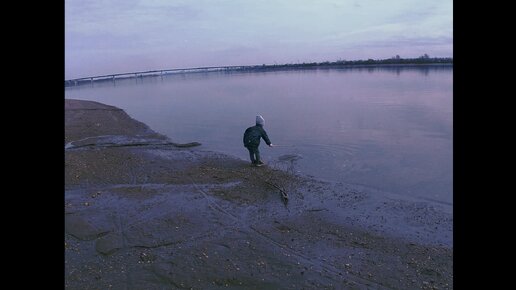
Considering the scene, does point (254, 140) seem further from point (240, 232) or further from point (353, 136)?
point (353, 136)

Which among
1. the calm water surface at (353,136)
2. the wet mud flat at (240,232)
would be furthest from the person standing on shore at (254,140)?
the calm water surface at (353,136)

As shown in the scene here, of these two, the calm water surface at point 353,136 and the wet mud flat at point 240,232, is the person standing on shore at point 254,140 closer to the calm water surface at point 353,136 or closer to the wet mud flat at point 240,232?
the wet mud flat at point 240,232

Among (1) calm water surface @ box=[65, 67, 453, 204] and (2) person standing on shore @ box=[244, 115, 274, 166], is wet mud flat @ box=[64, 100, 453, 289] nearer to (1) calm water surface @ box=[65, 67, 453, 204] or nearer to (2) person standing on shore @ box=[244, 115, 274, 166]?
(2) person standing on shore @ box=[244, 115, 274, 166]

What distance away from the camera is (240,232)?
293 inches

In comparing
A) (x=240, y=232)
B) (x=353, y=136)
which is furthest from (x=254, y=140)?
(x=353, y=136)

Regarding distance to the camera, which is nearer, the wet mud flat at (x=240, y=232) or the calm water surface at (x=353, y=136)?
the wet mud flat at (x=240, y=232)

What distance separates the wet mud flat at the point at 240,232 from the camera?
5793 mm

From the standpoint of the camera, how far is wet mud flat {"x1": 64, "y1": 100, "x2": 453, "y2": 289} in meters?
5.79
